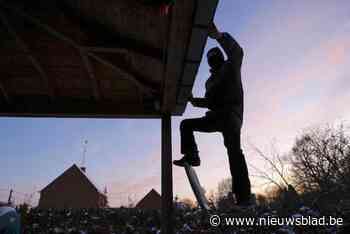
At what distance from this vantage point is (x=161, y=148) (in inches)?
166

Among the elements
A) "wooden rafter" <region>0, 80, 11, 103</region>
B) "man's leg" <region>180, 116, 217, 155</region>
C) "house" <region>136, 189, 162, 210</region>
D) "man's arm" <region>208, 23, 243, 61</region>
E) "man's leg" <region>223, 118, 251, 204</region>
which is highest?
"house" <region>136, 189, 162, 210</region>

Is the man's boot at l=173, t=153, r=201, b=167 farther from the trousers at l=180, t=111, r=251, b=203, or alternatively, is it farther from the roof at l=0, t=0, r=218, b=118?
the roof at l=0, t=0, r=218, b=118

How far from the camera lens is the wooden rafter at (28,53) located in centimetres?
318

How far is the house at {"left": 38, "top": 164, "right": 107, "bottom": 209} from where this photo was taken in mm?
32969

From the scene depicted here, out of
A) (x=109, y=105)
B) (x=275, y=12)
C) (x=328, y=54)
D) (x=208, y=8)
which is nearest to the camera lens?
(x=208, y=8)

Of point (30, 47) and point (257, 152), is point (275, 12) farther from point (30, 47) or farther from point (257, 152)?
point (257, 152)

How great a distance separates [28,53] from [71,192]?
32917 millimetres

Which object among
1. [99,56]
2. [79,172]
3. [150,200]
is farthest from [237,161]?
[150,200]

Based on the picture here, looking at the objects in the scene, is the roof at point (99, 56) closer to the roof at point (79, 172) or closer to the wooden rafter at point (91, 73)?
the wooden rafter at point (91, 73)

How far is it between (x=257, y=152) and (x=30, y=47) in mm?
15508

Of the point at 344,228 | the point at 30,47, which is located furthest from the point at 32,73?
the point at 344,228

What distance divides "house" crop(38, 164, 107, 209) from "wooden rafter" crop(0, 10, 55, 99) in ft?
103

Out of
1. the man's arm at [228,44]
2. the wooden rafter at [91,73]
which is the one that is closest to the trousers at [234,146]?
the man's arm at [228,44]

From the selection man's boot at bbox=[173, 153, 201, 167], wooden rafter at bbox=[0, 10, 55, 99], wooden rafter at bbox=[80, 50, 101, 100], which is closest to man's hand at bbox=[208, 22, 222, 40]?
man's boot at bbox=[173, 153, 201, 167]
